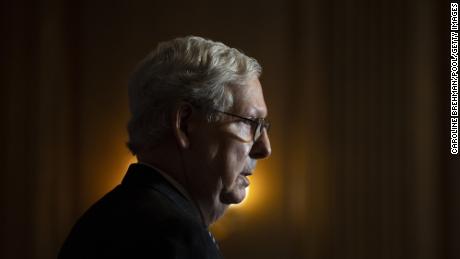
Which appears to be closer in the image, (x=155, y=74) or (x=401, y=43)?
(x=155, y=74)

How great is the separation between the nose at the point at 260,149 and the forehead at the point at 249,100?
0.18ft

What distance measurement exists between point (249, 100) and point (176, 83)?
18 centimetres

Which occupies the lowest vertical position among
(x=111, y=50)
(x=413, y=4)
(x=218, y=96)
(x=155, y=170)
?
(x=155, y=170)

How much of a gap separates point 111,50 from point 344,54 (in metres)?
1.50

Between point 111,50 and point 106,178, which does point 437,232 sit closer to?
point 106,178

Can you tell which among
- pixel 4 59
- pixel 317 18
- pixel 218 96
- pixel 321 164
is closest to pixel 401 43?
pixel 317 18

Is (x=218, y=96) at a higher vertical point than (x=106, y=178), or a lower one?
higher

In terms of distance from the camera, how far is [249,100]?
4.55 feet

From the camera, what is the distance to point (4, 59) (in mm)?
3971

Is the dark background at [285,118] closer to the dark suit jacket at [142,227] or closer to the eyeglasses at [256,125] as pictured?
the eyeglasses at [256,125]

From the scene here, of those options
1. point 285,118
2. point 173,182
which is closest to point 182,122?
point 173,182

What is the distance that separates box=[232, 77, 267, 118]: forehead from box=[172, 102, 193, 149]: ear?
4.5 inches

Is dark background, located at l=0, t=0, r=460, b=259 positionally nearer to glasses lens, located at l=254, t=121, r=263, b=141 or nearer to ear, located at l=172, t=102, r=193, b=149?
glasses lens, located at l=254, t=121, r=263, b=141

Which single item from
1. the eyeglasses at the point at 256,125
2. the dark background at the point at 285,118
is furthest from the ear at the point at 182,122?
the dark background at the point at 285,118
